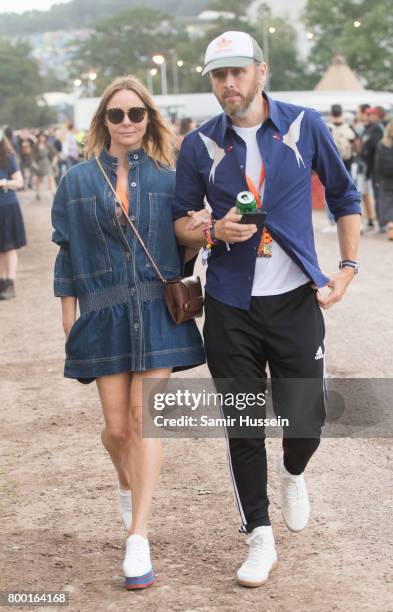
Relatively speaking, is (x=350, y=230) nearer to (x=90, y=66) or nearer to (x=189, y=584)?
(x=189, y=584)

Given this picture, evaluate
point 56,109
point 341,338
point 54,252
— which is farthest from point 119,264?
point 56,109

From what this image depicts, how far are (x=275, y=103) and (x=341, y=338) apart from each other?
546 cm

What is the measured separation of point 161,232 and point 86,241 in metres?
0.30

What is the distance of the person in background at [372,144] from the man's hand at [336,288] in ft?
45.2

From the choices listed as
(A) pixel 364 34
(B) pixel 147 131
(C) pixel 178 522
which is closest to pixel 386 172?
(C) pixel 178 522

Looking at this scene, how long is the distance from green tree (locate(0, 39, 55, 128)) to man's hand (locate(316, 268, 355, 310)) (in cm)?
13723

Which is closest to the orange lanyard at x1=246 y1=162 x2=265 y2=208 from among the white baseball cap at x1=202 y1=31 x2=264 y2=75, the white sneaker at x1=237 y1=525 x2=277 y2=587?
the white baseball cap at x1=202 y1=31 x2=264 y2=75

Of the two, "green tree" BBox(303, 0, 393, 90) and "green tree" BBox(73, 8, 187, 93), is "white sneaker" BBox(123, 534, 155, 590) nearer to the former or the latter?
"green tree" BBox(303, 0, 393, 90)

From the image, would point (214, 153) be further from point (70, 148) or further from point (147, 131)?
point (70, 148)

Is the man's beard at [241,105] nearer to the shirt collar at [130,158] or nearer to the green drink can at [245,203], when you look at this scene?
the green drink can at [245,203]

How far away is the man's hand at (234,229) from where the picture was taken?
422cm

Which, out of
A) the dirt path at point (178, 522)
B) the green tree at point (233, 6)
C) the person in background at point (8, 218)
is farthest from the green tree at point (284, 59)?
the dirt path at point (178, 522)

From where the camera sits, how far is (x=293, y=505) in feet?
15.9

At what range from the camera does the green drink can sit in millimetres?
4203
